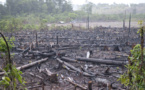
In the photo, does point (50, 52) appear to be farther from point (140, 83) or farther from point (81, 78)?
point (140, 83)

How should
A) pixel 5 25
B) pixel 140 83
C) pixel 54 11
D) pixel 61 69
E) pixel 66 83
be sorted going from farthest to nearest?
pixel 54 11 → pixel 5 25 → pixel 61 69 → pixel 66 83 → pixel 140 83

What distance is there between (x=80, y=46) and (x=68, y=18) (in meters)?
27.5

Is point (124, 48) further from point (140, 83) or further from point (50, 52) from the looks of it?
point (140, 83)

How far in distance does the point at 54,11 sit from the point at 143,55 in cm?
4738

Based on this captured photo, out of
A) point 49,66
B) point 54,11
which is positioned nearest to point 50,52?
point 49,66

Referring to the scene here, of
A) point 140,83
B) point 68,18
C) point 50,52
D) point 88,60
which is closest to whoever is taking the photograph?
point 140,83

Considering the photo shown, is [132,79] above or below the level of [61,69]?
above

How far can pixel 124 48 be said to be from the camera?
44.5 feet

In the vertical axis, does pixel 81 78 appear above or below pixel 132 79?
below

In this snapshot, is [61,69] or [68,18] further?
[68,18]

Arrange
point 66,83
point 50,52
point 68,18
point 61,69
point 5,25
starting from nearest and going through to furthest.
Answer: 1. point 66,83
2. point 61,69
3. point 50,52
4. point 5,25
5. point 68,18

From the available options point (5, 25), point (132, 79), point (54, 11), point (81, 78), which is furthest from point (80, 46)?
point (54, 11)

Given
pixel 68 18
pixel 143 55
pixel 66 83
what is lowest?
pixel 66 83

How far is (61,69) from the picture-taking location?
8828 mm
